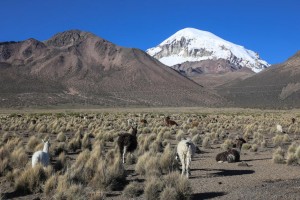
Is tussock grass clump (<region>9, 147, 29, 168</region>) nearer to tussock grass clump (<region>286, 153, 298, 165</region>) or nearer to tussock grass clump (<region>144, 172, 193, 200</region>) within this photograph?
tussock grass clump (<region>144, 172, 193, 200</region>)

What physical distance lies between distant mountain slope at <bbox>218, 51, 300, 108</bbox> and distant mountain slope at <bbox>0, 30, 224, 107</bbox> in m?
9.96

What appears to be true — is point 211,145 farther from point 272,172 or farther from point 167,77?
point 167,77

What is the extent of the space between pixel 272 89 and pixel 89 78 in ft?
198

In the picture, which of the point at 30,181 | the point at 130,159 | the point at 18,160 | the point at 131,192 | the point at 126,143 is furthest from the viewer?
the point at 130,159

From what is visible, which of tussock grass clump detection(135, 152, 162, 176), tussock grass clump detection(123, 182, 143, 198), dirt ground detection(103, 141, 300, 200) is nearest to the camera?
dirt ground detection(103, 141, 300, 200)

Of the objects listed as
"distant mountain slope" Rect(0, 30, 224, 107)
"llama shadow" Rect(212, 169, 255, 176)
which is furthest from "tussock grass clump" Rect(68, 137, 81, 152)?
"distant mountain slope" Rect(0, 30, 224, 107)

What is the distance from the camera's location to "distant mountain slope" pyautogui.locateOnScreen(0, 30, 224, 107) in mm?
115888

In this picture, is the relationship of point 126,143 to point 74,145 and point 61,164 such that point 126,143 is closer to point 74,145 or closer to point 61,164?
point 61,164

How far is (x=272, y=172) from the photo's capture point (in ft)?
44.0

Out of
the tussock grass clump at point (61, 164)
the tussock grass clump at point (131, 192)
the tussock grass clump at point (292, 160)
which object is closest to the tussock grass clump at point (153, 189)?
the tussock grass clump at point (131, 192)

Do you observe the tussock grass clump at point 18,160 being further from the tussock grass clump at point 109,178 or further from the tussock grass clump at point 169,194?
the tussock grass clump at point 169,194

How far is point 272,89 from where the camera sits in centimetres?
13375

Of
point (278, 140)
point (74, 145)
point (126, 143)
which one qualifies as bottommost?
point (74, 145)

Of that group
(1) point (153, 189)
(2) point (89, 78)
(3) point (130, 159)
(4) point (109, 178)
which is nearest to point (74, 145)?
(3) point (130, 159)
